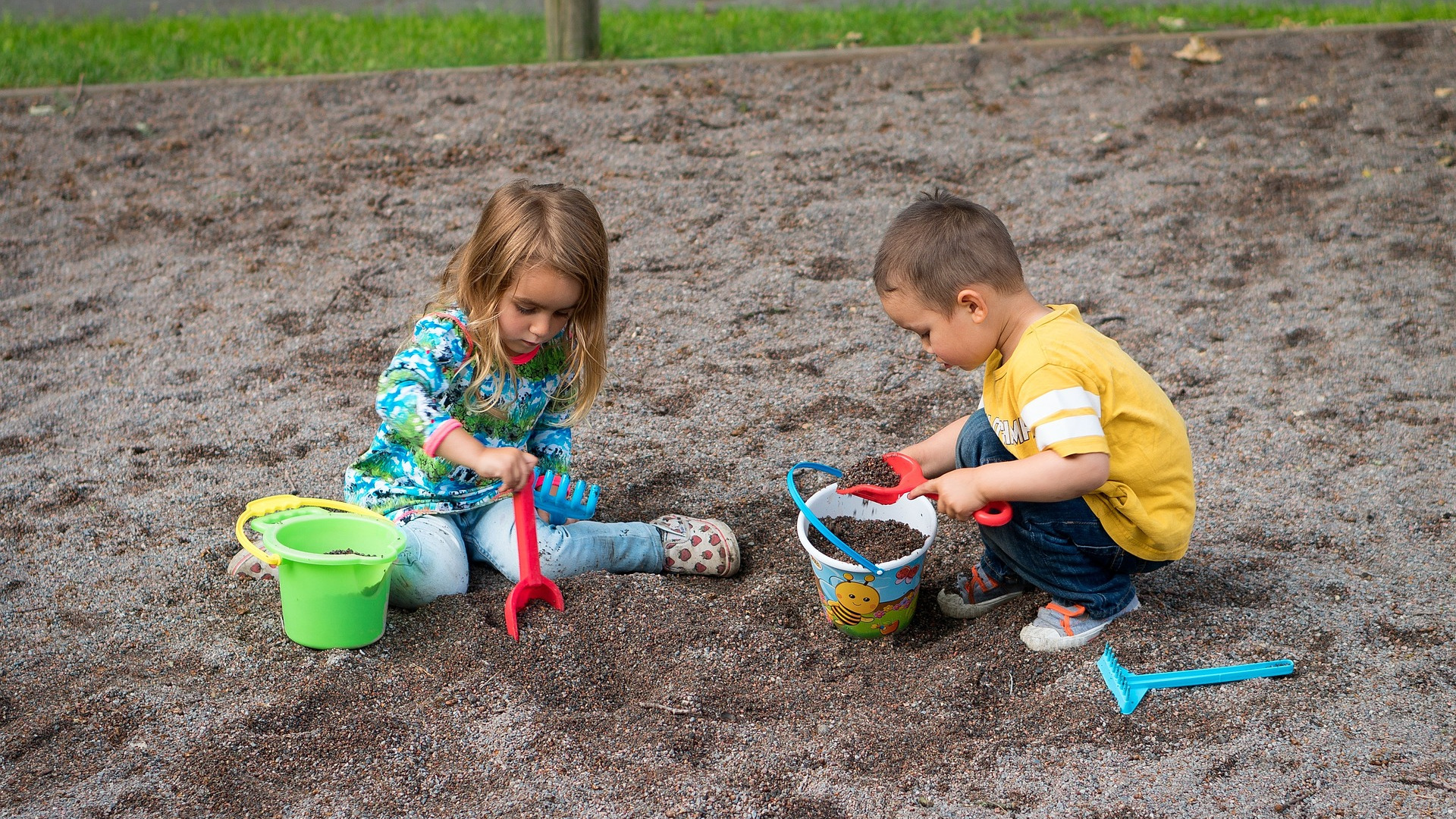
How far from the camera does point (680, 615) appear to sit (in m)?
2.19

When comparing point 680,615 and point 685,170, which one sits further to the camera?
point 685,170

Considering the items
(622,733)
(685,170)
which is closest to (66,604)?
(622,733)

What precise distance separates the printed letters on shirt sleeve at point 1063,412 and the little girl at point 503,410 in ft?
2.59

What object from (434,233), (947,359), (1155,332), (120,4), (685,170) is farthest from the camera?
(120,4)

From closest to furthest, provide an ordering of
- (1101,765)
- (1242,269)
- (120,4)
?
(1101,765)
(1242,269)
(120,4)

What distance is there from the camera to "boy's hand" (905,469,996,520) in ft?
6.48

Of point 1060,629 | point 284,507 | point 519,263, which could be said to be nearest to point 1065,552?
point 1060,629

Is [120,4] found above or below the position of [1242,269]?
above

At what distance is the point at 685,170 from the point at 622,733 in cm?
294

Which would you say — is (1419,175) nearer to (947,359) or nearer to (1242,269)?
(1242,269)

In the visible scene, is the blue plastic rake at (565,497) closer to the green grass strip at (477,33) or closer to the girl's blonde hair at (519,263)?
the girl's blonde hair at (519,263)

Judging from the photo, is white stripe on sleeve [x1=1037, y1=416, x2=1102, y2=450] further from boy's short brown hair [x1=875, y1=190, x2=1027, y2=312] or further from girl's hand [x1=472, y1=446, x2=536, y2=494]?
girl's hand [x1=472, y1=446, x2=536, y2=494]

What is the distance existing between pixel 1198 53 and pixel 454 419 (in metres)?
4.39

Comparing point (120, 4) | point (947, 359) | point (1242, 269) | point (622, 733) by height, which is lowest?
point (622, 733)
